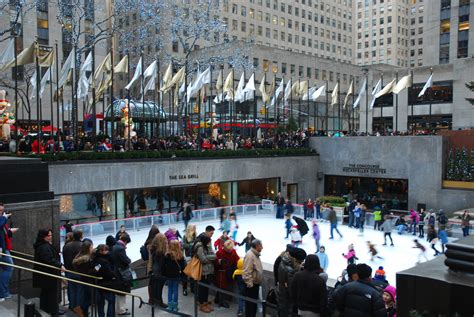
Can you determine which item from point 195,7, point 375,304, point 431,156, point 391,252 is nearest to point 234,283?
point 375,304

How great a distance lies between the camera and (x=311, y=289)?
20.9 feet

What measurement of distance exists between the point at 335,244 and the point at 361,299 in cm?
1334

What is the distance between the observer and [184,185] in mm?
26281

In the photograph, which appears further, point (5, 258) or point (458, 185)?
point (458, 185)

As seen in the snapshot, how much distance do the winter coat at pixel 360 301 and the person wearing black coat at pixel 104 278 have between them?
3750 mm

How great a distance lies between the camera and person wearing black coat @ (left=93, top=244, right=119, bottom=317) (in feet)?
25.0

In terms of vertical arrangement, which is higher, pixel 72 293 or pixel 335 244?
pixel 72 293

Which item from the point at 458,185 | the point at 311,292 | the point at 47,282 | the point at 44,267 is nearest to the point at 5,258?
the point at 44,267

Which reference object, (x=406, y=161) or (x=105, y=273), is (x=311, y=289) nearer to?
(x=105, y=273)

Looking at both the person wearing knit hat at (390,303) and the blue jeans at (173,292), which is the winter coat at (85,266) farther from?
the person wearing knit hat at (390,303)

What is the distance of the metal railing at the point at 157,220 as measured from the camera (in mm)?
18766

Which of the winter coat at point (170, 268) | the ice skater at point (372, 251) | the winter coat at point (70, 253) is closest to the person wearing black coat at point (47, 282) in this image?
the winter coat at point (70, 253)

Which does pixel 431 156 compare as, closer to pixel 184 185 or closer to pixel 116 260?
pixel 184 185

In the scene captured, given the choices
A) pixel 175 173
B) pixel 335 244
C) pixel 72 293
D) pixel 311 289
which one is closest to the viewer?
pixel 311 289
